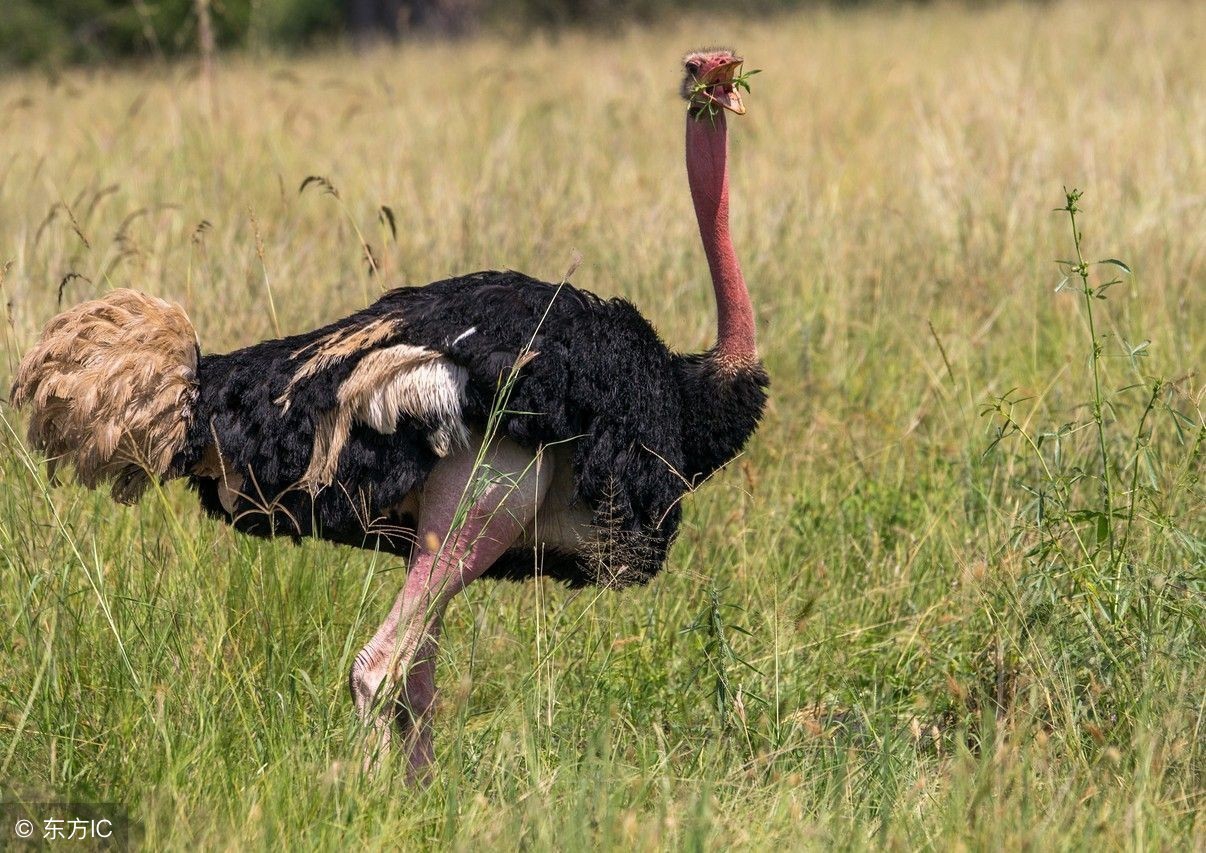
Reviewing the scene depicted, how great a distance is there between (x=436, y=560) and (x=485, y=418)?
333mm

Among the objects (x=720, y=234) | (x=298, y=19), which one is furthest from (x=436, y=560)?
(x=298, y=19)

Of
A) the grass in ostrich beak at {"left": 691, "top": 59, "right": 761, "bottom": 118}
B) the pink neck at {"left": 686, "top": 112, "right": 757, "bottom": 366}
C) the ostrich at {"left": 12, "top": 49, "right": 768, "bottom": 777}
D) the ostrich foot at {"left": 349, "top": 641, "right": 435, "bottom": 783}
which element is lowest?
the ostrich foot at {"left": 349, "top": 641, "right": 435, "bottom": 783}

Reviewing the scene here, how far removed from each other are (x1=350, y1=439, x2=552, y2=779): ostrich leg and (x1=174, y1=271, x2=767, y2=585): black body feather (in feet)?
0.23

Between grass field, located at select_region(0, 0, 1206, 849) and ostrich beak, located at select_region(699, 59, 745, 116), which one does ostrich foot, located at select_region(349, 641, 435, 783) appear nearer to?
grass field, located at select_region(0, 0, 1206, 849)

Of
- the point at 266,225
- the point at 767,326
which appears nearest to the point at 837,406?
the point at 767,326

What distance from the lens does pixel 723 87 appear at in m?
3.70

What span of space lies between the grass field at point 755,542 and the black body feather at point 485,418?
192 millimetres

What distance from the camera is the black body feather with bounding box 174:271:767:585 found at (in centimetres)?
332

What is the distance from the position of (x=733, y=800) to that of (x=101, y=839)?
45.8 inches

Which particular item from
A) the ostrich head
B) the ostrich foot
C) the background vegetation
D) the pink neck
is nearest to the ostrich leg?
the ostrich foot

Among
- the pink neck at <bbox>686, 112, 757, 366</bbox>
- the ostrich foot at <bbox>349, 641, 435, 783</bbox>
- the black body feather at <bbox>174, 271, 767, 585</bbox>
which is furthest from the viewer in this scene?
the pink neck at <bbox>686, 112, 757, 366</bbox>

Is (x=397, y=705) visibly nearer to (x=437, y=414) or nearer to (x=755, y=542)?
(x=437, y=414)

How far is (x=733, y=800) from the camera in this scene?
3025mm

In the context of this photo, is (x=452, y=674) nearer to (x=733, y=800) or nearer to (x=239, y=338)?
(x=733, y=800)
